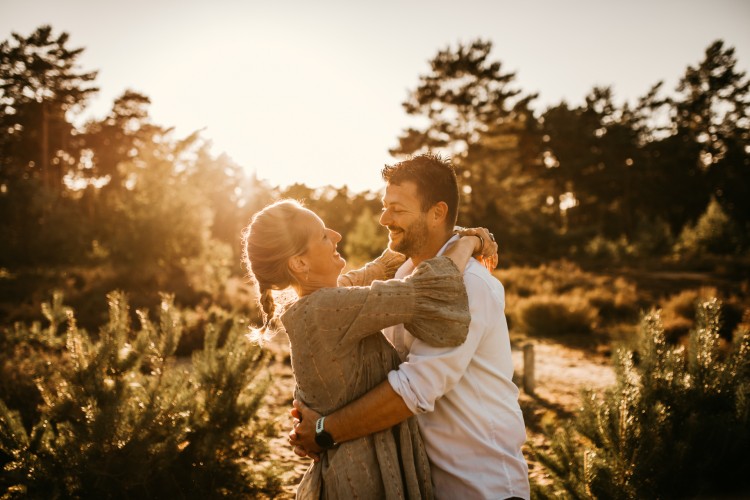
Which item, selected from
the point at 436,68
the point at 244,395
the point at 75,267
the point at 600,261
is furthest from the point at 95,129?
the point at 244,395

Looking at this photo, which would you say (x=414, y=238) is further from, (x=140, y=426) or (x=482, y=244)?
(x=140, y=426)

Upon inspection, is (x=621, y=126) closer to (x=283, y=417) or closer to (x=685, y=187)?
(x=685, y=187)

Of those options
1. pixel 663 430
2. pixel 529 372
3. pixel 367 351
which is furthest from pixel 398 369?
pixel 529 372

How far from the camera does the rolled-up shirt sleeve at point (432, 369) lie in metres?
1.93

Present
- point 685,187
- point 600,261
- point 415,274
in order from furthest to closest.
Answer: point 685,187, point 600,261, point 415,274

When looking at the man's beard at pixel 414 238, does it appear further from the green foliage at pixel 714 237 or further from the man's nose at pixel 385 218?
the green foliage at pixel 714 237

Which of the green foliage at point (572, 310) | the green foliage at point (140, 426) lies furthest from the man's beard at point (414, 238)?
the green foliage at point (572, 310)

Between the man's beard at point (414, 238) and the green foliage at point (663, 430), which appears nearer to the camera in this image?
the man's beard at point (414, 238)

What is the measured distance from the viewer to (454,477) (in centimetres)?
210

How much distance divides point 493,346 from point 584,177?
48.5m

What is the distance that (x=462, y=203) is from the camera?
124 ft

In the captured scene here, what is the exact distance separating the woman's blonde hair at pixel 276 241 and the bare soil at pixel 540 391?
9.80 ft

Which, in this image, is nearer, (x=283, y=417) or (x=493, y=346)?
(x=493, y=346)

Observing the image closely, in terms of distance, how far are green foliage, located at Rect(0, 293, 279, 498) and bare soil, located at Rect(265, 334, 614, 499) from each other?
52 cm
